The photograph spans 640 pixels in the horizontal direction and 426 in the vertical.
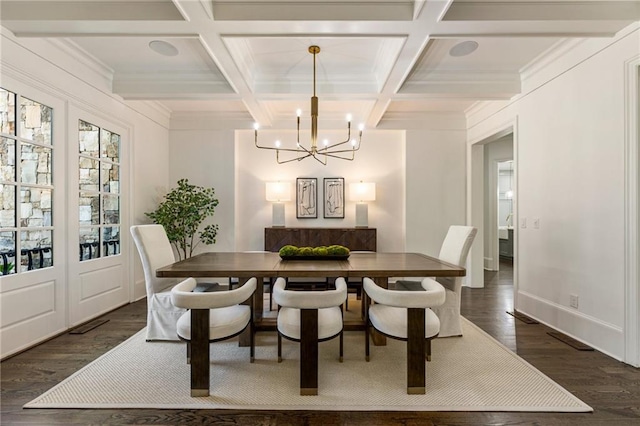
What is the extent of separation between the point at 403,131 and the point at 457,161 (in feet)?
3.27

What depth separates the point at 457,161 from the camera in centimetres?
514

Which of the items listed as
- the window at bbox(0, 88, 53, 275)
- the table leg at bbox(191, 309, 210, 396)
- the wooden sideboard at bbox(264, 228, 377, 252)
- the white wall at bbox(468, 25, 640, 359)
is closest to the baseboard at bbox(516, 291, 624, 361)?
the white wall at bbox(468, 25, 640, 359)

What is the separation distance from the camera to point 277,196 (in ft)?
16.8

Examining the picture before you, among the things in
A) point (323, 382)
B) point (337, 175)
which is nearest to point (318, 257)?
point (323, 382)

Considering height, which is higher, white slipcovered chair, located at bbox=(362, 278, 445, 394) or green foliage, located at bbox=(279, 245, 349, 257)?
green foliage, located at bbox=(279, 245, 349, 257)

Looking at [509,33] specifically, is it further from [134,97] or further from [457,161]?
[134,97]

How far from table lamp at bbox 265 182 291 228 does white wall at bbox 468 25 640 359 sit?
10.7ft

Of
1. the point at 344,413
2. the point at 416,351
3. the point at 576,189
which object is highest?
the point at 576,189

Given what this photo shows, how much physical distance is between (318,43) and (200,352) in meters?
2.72

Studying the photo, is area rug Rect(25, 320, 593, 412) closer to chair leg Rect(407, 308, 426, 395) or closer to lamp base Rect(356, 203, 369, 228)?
chair leg Rect(407, 308, 426, 395)

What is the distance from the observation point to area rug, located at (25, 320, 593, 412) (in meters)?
1.88

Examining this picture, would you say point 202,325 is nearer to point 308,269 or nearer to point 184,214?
point 308,269

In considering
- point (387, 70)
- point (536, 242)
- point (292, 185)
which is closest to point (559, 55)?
point (387, 70)

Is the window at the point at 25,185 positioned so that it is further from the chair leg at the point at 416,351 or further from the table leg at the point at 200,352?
the chair leg at the point at 416,351
